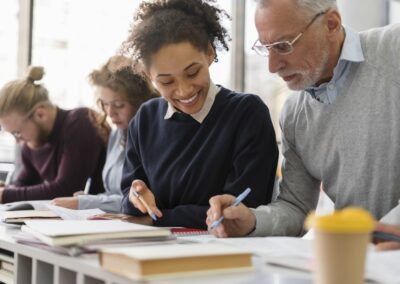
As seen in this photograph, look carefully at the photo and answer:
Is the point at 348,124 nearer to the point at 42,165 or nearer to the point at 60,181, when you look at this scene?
the point at 60,181

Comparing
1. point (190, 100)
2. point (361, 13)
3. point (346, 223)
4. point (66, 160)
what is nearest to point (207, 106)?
point (190, 100)

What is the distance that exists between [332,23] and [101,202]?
3.92 feet

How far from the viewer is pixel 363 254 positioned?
0.83 m

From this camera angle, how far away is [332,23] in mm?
1656

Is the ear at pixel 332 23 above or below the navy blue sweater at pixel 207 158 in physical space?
above

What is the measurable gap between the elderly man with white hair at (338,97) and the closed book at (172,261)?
54 centimetres

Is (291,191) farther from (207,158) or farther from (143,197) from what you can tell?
(143,197)

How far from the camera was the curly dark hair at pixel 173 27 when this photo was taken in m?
1.72

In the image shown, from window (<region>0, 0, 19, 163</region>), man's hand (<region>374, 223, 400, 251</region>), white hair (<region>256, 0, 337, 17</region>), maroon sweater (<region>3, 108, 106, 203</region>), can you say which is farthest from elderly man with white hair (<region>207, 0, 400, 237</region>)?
window (<region>0, 0, 19, 163</region>)

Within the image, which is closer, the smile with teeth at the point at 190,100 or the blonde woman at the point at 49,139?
the smile with teeth at the point at 190,100

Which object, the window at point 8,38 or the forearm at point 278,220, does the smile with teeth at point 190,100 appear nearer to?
the forearm at point 278,220

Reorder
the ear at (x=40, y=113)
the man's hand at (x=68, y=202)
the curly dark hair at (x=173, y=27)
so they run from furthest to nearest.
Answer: the ear at (x=40, y=113) < the man's hand at (x=68, y=202) < the curly dark hair at (x=173, y=27)

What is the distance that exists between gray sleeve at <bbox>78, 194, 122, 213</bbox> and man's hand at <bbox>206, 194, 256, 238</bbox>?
95 centimetres

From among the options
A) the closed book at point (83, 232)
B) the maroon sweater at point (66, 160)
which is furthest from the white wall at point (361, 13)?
the closed book at point (83, 232)
